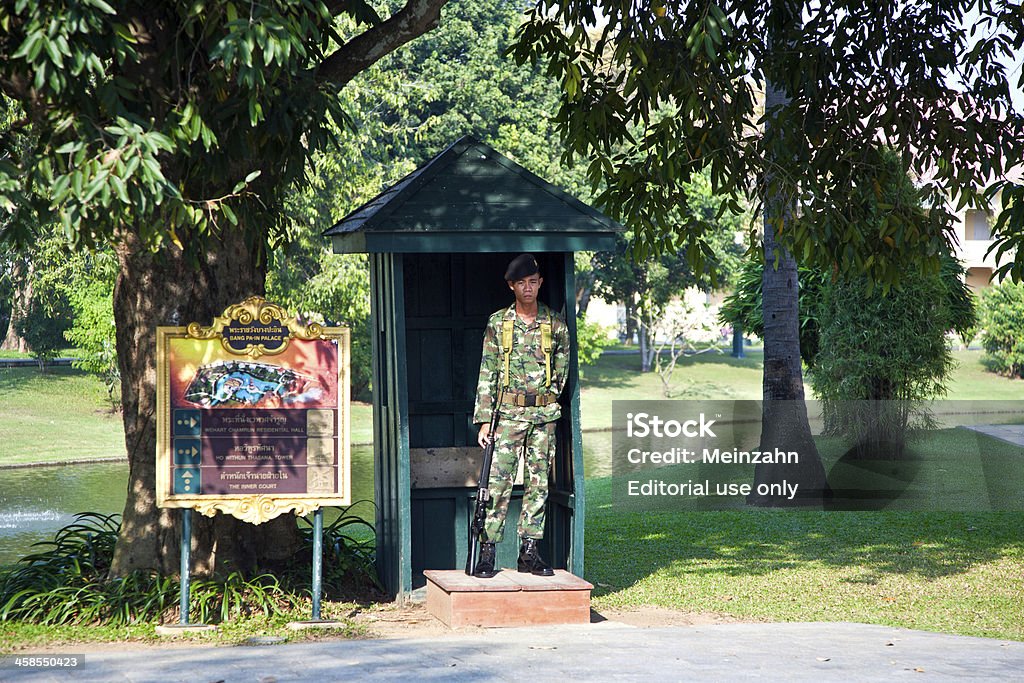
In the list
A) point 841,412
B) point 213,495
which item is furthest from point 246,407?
point 841,412

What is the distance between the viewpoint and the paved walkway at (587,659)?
6.20 meters

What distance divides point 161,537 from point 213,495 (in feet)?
2.80

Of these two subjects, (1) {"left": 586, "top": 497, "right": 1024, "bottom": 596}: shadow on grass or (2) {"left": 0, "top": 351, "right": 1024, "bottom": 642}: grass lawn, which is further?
(1) {"left": 586, "top": 497, "right": 1024, "bottom": 596}: shadow on grass

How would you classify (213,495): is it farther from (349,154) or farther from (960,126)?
(349,154)

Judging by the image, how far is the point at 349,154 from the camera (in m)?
31.8

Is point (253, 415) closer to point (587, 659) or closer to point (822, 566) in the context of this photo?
point (587, 659)

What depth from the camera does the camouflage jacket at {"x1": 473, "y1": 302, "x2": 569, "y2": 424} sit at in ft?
27.9

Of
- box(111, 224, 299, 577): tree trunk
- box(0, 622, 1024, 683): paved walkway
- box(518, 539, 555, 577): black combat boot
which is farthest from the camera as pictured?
box(111, 224, 299, 577): tree trunk

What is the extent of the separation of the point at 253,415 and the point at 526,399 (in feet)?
5.64

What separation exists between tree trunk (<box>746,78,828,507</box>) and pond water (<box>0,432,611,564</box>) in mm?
4899

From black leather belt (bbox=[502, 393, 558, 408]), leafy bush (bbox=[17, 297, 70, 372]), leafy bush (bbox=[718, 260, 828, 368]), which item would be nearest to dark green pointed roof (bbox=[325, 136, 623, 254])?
black leather belt (bbox=[502, 393, 558, 408])

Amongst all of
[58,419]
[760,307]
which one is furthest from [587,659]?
[58,419]

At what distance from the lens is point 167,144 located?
643 centimetres

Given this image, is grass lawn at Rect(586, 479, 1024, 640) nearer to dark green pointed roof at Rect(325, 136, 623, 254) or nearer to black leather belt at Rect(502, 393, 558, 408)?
black leather belt at Rect(502, 393, 558, 408)
